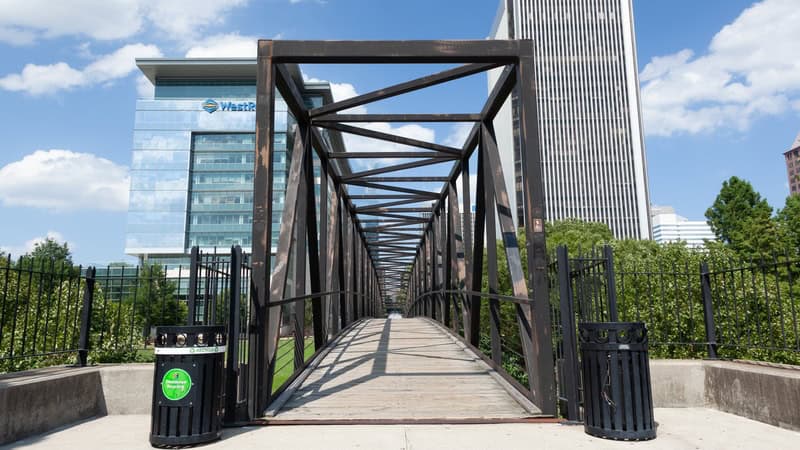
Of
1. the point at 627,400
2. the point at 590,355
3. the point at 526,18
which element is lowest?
the point at 627,400

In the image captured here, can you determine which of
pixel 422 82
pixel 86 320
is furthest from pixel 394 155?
pixel 86 320

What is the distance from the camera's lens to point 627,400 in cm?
447

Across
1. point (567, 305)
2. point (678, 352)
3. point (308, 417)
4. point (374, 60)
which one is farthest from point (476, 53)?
point (678, 352)

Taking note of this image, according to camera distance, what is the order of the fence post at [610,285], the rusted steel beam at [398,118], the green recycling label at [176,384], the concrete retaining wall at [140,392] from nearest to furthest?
the green recycling label at [176,384], the concrete retaining wall at [140,392], the fence post at [610,285], the rusted steel beam at [398,118]

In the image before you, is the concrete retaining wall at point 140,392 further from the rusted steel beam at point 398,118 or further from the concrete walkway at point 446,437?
the rusted steel beam at point 398,118

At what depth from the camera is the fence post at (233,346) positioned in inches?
196

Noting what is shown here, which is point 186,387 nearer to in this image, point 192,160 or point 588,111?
point 192,160

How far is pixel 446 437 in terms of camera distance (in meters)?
4.39

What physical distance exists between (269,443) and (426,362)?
14.5 ft

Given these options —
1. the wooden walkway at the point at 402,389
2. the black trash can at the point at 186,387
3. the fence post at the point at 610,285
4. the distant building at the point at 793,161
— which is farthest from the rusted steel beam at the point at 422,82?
the distant building at the point at 793,161

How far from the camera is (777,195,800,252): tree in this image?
34138 millimetres

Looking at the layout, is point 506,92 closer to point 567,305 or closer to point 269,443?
point 567,305

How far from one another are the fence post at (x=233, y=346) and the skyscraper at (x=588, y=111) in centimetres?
8511

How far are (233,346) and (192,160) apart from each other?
8708 cm
